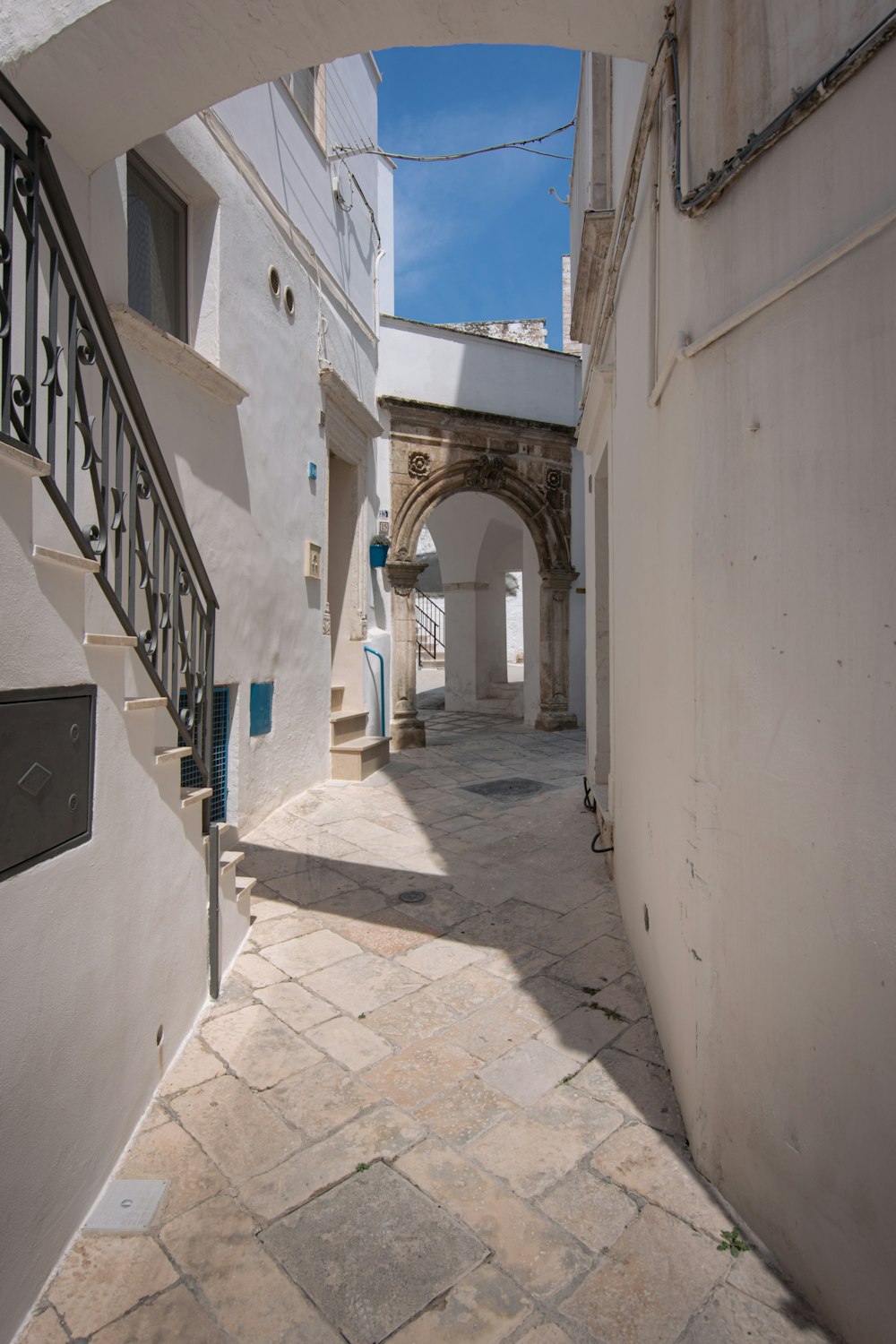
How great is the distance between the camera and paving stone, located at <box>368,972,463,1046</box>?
3.05 meters

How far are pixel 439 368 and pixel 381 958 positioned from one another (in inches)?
342

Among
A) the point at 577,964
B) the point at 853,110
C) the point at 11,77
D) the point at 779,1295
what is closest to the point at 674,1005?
the point at 779,1295

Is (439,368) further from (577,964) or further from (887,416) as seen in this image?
(887,416)

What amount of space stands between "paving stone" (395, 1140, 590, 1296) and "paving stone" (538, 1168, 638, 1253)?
0.04m

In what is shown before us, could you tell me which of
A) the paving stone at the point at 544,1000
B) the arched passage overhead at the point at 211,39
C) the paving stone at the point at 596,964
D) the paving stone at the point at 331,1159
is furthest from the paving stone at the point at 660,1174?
the arched passage overhead at the point at 211,39

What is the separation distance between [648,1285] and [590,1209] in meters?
0.26

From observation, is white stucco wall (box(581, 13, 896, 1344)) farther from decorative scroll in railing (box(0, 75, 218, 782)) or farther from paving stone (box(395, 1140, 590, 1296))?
decorative scroll in railing (box(0, 75, 218, 782))

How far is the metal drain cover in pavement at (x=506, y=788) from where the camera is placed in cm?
733

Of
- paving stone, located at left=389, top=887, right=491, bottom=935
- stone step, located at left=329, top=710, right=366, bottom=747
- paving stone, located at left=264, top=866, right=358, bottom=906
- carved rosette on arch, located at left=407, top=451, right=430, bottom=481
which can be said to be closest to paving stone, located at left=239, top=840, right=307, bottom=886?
paving stone, located at left=264, top=866, right=358, bottom=906

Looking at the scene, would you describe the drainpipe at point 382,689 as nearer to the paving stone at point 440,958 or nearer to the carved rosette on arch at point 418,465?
the carved rosette on arch at point 418,465

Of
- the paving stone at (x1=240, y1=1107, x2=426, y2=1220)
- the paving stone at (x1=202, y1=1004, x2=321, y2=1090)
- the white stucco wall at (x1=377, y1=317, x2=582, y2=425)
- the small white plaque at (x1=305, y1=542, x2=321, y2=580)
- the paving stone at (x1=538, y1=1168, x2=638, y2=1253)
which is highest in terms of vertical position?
the white stucco wall at (x1=377, y1=317, x2=582, y2=425)

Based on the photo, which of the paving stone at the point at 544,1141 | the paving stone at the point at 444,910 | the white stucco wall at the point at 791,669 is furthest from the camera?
the paving stone at the point at 444,910

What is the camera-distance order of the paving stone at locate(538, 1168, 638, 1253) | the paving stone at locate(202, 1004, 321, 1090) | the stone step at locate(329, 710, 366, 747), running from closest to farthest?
the paving stone at locate(538, 1168, 638, 1253) < the paving stone at locate(202, 1004, 321, 1090) < the stone step at locate(329, 710, 366, 747)

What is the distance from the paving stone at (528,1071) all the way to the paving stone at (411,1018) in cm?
34
